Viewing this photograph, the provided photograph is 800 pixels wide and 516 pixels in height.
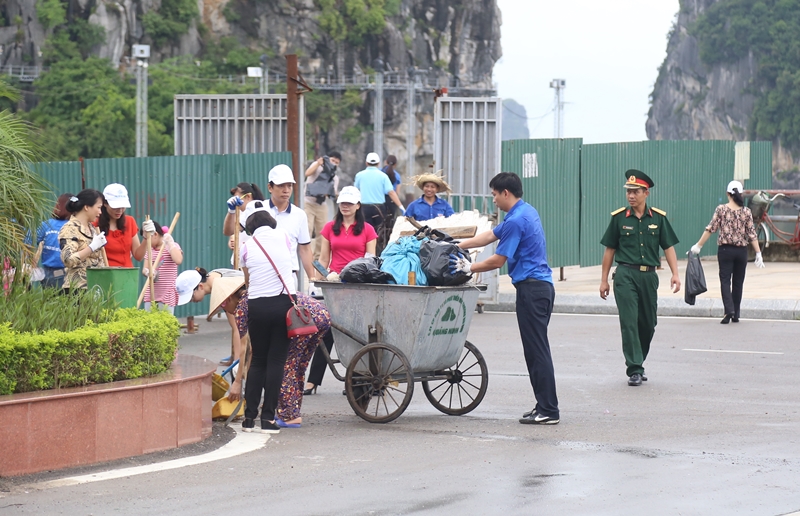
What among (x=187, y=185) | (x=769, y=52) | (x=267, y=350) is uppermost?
(x=769, y=52)

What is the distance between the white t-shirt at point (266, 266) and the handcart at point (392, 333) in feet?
2.12

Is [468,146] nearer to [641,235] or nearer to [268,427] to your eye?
[641,235]

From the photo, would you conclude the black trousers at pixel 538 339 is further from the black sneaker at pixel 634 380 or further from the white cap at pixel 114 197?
the white cap at pixel 114 197

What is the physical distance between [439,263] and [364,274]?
0.55 meters

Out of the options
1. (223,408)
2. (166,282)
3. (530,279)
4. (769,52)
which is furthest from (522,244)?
(769,52)

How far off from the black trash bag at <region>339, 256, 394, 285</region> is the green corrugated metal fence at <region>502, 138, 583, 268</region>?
403 inches

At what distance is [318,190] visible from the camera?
1977cm

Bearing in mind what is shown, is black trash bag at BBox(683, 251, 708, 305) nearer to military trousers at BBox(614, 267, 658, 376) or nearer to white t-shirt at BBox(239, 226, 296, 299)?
military trousers at BBox(614, 267, 658, 376)

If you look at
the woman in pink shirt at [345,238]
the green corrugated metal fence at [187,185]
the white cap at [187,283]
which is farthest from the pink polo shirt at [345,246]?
the green corrugated metal fence at [187,185]

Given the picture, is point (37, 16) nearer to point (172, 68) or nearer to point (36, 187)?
point (172, 68)

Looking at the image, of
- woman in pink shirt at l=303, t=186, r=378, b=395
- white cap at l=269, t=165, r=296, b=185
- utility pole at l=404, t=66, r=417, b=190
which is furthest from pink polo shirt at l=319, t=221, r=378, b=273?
utility pole at l=404, t=66, r=417, b=190

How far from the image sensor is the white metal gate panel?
1753 centimetres

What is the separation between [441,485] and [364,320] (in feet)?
7.50

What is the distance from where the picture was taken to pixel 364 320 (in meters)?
8.85
